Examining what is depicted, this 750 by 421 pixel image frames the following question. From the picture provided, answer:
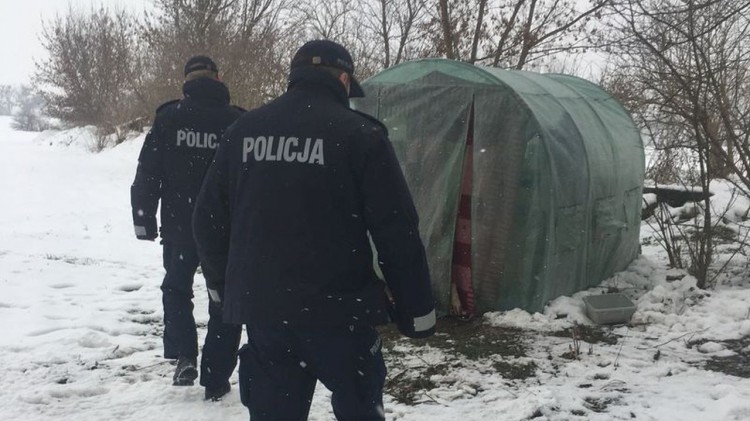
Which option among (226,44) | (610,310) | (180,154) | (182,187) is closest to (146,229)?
(182,187)

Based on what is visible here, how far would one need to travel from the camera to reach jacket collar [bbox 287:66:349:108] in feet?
7.75

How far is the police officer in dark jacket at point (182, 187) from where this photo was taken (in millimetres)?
3791

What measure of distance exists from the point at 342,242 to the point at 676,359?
3520 mm

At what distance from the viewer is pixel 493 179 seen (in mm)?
5598

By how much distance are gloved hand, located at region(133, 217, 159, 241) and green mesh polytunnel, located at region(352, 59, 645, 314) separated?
8.72 feet

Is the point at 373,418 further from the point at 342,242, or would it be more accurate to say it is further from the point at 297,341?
the point at 342,242

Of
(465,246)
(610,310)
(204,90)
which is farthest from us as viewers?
(465,246)

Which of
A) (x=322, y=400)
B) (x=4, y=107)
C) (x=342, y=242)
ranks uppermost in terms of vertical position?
(x=4, y=107)

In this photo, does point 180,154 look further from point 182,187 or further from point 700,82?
point 700,82

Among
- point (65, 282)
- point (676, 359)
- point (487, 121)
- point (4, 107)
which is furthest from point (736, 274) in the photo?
point (4, 107)

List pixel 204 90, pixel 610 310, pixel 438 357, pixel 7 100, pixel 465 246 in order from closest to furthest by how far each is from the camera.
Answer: pixel 204 90 < pixel 438 357 < pixel 610 310 < pixel 465 246 < pixel 7 100

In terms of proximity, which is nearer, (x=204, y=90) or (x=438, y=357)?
(x=204, y=90)

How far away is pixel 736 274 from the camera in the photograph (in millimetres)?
6742

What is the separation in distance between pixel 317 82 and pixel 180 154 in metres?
1.76
